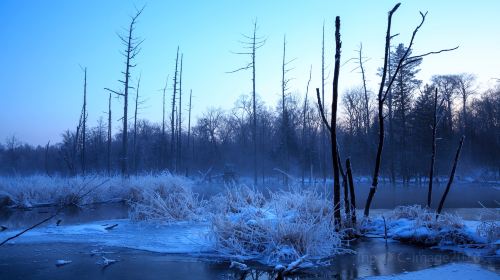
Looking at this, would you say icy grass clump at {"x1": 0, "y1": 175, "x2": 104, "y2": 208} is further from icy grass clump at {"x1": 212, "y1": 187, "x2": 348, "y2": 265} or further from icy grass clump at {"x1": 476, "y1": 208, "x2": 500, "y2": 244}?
icy grass clump at {"x1": 476, "y1": 208, "x2": 500, "y2": 244}

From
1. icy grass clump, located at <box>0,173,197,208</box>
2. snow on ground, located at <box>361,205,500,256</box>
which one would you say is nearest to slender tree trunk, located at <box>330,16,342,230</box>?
snow on ground, located at <box>361,205,500,256</box>

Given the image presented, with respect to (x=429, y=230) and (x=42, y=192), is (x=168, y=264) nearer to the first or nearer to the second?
(x=429, y=230)

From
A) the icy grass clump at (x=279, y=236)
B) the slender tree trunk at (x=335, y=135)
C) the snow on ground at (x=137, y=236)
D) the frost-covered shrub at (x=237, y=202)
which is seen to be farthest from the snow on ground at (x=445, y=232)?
the snow on ground at (x=137, y=236)

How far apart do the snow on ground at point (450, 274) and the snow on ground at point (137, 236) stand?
2.87 m

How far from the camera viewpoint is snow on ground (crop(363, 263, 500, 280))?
4.31m

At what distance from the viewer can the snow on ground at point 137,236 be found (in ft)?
20.3

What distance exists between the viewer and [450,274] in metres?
4.45

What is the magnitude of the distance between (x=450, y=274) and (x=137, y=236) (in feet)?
17.4

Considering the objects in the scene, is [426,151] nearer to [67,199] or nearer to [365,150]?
[365,150]

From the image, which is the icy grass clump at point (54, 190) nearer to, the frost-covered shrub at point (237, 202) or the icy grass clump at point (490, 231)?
the frost-covered shrub at point (237, 202)

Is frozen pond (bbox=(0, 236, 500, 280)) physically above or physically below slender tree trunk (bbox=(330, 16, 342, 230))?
below

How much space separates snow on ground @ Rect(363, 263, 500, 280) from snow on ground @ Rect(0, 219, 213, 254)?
2869 millimetres

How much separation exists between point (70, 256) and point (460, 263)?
546 centimetres

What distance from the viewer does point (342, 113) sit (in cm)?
5134
